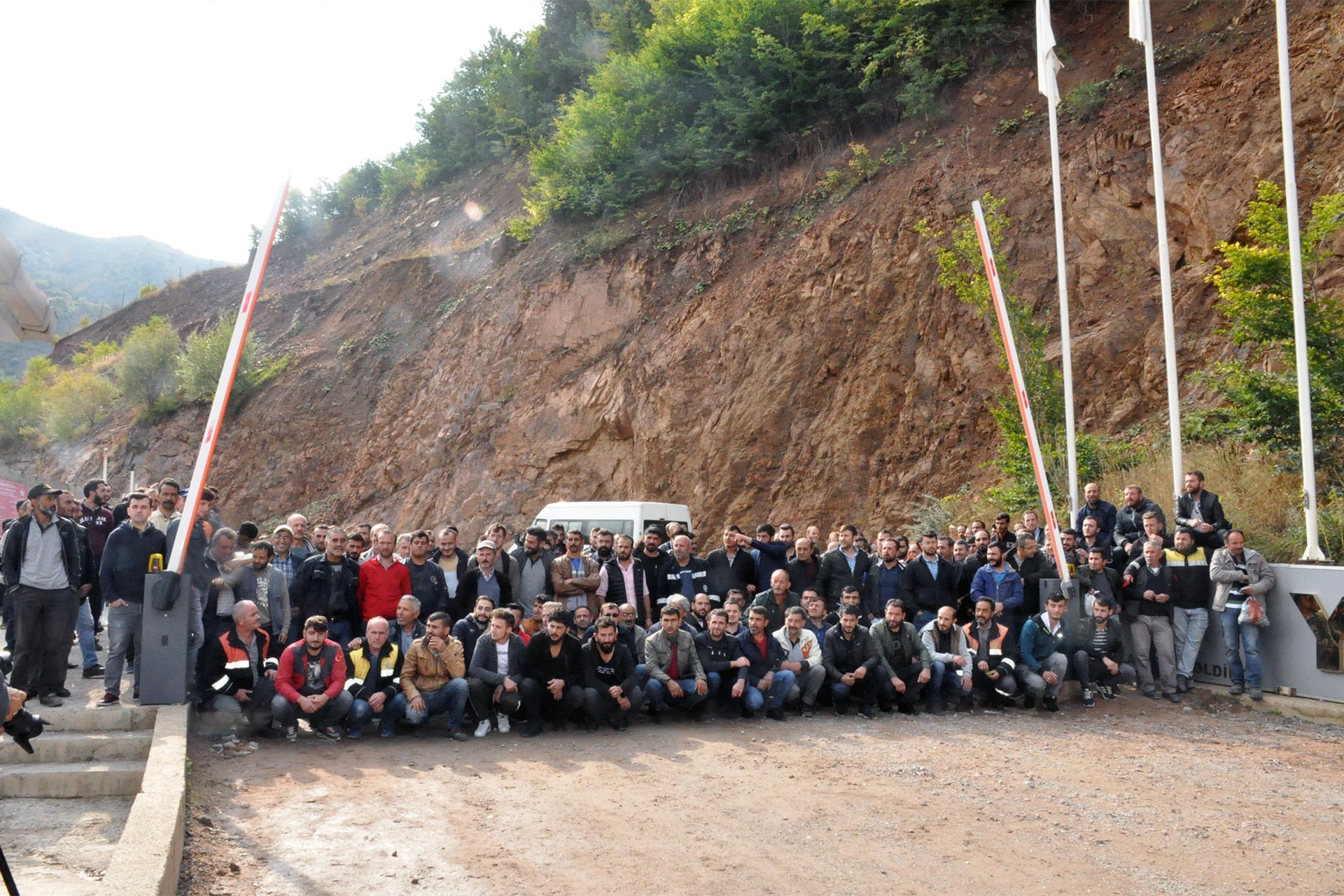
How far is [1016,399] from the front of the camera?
17.8 m

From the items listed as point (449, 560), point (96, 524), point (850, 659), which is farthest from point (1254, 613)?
point (96, 524)

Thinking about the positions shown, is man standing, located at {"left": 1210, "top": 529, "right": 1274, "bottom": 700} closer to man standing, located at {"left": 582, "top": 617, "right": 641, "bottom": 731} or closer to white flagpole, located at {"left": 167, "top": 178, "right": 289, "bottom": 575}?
man standing, located at {"left": 582, "top": 617, "right": 641, "bottom": 731}

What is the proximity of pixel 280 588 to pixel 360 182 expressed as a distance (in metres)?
43.7

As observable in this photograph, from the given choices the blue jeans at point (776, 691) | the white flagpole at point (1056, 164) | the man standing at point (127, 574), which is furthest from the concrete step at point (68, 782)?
the white flagpole at point (1056, 164)

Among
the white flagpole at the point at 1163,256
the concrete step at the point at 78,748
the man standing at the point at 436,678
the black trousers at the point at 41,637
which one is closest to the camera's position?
the concrete step at the point at 78,748

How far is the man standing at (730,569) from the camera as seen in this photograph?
12.1m

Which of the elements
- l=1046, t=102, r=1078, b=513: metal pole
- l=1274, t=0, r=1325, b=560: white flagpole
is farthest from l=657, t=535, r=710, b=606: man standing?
l=1274, t=0, r=1325, b=560: white flagpole

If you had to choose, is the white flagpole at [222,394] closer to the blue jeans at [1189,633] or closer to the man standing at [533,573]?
the man standing at [533,573]

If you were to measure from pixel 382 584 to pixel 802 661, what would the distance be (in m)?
4.38

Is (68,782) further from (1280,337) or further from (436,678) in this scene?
(1280,337)

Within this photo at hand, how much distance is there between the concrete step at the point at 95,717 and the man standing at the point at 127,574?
50 centimetres

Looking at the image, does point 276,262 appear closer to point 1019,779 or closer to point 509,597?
point 509,597

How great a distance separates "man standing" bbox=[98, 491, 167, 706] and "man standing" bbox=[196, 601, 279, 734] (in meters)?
0.05

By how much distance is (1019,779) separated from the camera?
7820mm
